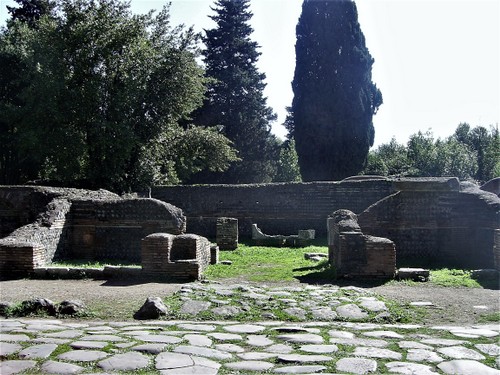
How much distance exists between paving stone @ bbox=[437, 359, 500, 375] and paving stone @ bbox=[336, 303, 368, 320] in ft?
7.16

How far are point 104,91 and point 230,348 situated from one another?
60.5 feet

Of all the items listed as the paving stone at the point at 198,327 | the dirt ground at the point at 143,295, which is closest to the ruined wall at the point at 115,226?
the dirt ground at the point at 143,295

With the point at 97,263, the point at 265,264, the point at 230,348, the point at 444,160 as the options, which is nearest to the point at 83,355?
the point at 230,348

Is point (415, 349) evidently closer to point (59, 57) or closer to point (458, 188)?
point (458, 188)

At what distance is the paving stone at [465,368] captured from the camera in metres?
4.32

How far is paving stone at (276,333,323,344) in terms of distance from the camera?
5.30 metres

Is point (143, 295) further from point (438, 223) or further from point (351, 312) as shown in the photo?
point (438, 223)

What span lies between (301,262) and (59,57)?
14.1 metres

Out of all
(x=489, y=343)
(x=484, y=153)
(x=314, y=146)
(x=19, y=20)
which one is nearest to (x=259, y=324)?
(x=489, y=343)

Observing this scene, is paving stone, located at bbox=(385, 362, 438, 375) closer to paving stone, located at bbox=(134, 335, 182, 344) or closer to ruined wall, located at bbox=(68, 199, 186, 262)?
paving stone, located at bbox=(134, 335, 182, 344)

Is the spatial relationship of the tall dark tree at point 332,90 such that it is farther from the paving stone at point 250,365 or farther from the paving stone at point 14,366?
the paving stone at point 14,366

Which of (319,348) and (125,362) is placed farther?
(319,348)

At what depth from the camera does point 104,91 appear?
21578 millimetres

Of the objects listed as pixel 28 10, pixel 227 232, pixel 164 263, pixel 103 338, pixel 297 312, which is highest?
pixel 28 10
